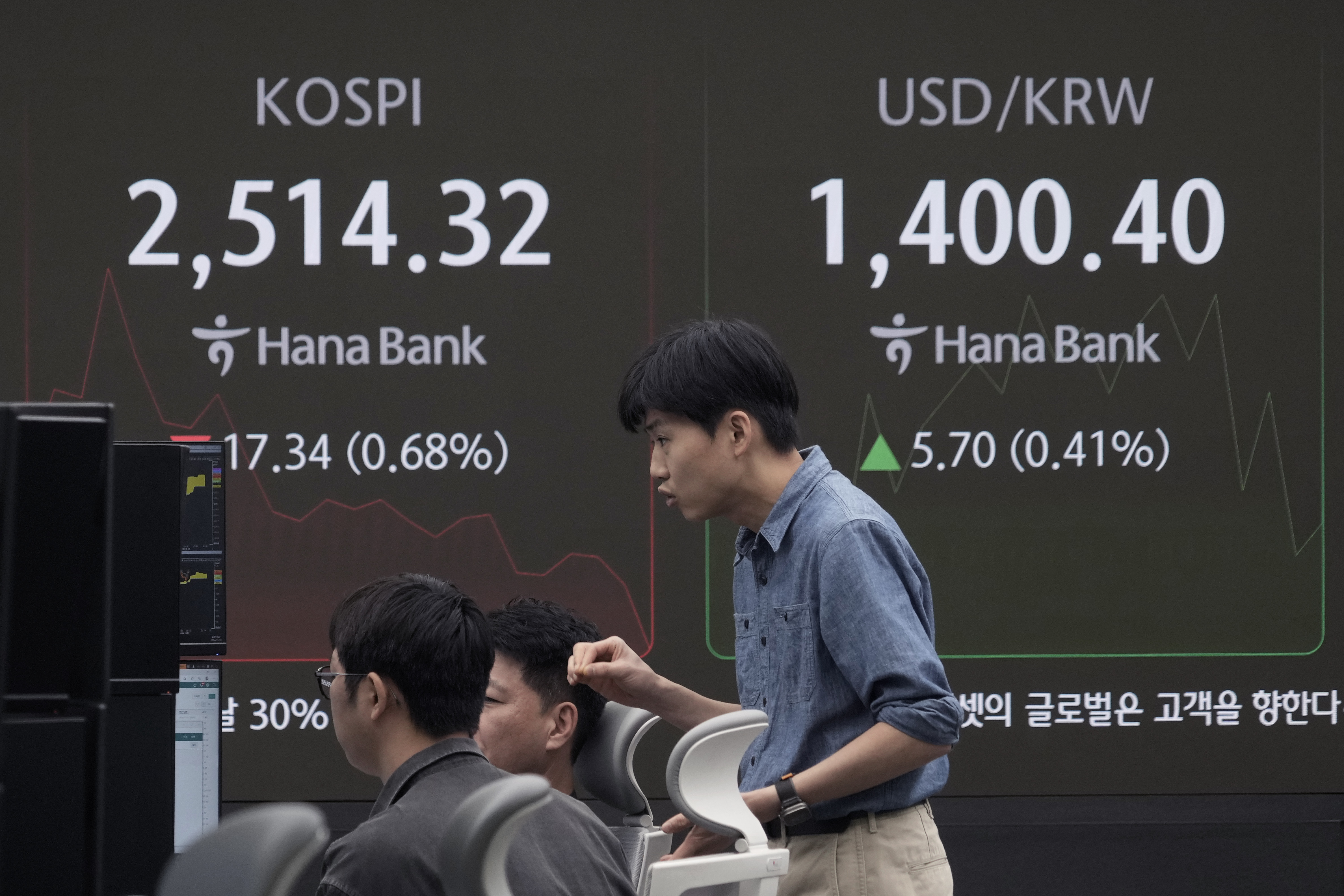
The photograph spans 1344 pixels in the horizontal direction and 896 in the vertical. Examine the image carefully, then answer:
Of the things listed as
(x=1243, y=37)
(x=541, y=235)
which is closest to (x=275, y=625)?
(x=541, y=235)

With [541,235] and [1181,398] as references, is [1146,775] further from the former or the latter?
[541,235]

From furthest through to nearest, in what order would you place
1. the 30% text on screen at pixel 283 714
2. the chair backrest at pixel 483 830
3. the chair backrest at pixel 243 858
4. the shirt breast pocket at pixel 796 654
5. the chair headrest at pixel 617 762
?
1. the 30% text on screen at pixel 283 714
2. the chair headrest at pixel 617 762
3. the shirt breast pocket at pixel 796 654
4. the chair backrest at pixel 483 830
5. the chair backrest at pixel 243 858

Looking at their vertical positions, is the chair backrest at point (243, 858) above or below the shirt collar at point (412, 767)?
above

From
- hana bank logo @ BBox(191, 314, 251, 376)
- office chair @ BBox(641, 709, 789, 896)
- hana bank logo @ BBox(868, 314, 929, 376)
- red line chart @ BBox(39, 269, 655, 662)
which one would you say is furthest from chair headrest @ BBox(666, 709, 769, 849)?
hana bank logo @ BBox(191, 314, 251, 376)

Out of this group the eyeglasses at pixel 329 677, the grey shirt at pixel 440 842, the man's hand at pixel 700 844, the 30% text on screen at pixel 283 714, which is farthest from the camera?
the 30% text on screen at pixel 283 714

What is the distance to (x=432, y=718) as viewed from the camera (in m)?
1.52

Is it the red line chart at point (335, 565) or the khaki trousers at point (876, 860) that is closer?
the khaki trousers at point (876, 860)

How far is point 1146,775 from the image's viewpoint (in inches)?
134

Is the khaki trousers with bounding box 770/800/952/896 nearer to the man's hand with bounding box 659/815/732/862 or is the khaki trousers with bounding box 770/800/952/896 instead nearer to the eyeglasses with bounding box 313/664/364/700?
the man's hand with bounding box 659/815/732/862

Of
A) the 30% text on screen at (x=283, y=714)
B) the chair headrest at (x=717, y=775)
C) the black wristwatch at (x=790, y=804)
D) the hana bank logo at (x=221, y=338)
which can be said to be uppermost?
the hana bank logo at (x=221, y=338)

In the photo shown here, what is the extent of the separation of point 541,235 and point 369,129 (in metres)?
0.49

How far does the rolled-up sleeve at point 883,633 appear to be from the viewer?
1.67 metres

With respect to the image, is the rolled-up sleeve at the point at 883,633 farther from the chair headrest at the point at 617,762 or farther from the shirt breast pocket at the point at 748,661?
the chair headrest at the point at 617,762

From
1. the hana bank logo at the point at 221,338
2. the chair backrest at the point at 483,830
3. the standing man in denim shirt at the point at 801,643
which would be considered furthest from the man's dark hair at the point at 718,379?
the hana bank logo at the point at 221,338
